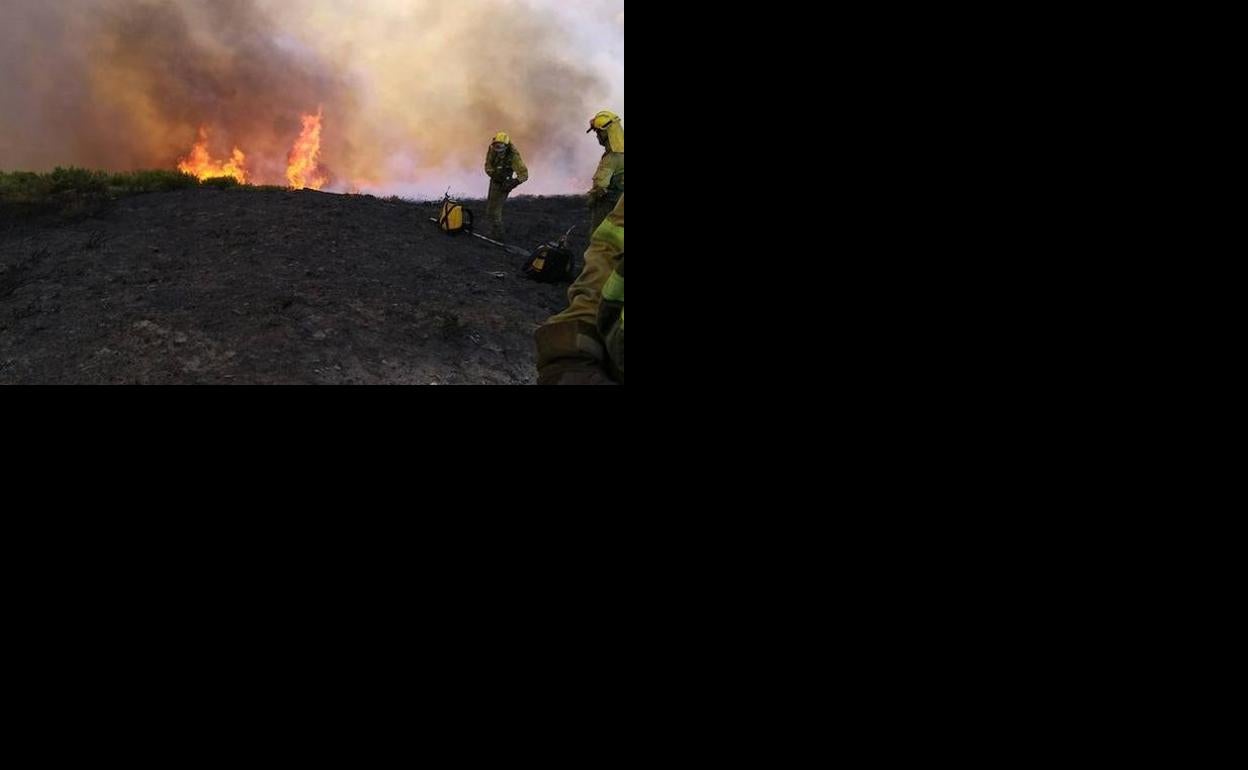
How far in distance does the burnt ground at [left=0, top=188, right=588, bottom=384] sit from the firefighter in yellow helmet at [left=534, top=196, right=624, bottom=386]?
6.26m

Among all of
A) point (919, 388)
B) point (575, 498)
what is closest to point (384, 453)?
point (575, 498)

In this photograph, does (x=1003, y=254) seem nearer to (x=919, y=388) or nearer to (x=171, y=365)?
(x=919, y=388)

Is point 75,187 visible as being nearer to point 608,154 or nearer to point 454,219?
point 454,219

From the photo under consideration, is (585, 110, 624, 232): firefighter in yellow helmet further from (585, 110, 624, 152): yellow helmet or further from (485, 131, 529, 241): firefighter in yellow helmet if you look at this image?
(485, 131, 529, 241): firefighter in yellow helmet

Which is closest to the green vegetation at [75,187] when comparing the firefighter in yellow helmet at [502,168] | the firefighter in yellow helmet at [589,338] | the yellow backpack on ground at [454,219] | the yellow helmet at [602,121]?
the yellow backpack on ground at [454,219]

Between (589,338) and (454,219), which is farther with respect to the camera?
(454,219)

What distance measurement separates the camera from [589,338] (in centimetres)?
279

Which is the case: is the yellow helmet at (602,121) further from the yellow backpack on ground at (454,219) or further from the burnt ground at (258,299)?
the yellow backpack on ground at (454,219)

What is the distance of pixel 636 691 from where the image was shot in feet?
4.67

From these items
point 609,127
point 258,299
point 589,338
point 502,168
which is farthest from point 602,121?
point 589,338

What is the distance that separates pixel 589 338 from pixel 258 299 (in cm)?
909

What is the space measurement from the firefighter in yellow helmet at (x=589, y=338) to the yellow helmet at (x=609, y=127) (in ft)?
28.1

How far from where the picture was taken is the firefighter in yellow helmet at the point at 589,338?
108 inches

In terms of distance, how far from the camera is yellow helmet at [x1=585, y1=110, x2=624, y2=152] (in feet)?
36.0
